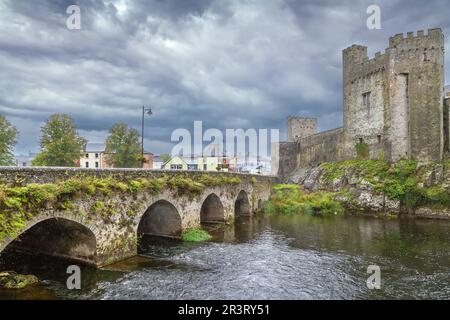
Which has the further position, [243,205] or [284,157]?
[284,157]

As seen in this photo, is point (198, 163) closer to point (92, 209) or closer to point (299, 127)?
point (299, 127)

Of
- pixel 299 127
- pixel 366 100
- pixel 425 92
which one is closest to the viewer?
pixel 425 92

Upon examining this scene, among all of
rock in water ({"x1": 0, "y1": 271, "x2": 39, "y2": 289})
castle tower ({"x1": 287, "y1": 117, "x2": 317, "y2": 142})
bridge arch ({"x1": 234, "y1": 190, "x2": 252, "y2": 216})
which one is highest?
castle tower ({"x1": 287, "y1": 117, "x2": 317, "y2": 142})

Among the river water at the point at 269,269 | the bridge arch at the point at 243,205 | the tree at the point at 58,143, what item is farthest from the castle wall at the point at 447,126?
the tree at the point at 58,143

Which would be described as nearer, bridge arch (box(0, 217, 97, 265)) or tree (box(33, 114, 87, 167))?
bridge arch (box(0, 217, 97, 265))

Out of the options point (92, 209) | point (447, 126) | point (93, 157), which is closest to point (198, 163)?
point (93, 157)

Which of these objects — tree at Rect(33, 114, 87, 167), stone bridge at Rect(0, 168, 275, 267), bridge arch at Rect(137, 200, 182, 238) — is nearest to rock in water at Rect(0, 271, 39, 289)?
stone bridge at Rect(0, 168, 275, 267)

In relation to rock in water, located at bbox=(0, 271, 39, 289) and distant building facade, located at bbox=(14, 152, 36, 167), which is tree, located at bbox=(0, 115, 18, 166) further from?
rock in water, located at bbox=(0, 271, 39, 289)

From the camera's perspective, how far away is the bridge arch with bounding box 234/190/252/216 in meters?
36.7

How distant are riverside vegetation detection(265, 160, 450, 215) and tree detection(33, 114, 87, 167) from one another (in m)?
25.7

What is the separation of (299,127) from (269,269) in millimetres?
55621

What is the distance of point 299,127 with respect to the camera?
226 feet

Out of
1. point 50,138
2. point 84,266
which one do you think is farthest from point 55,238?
point 50,138
